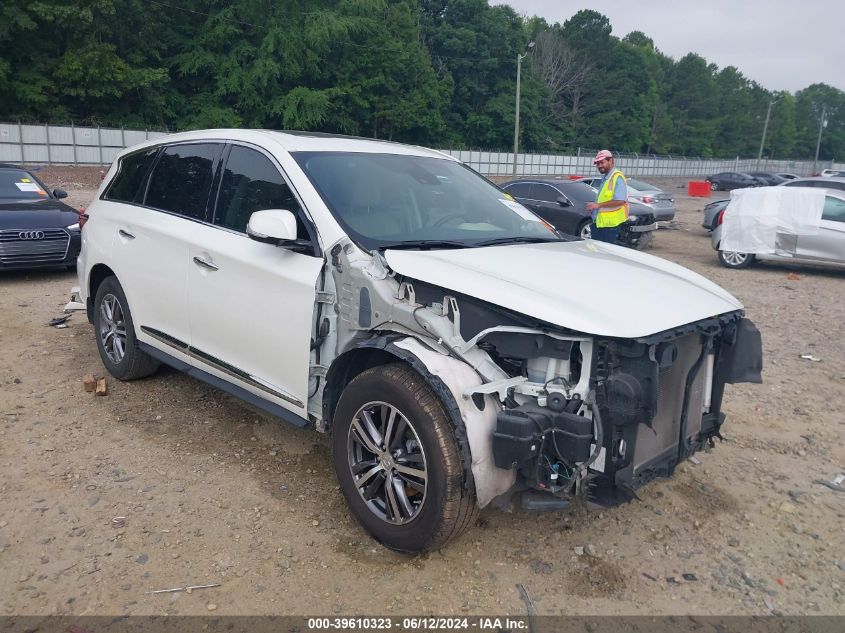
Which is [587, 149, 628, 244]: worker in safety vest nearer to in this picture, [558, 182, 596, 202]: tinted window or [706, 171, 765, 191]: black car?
[558, 182, 596, 202]: tinted window

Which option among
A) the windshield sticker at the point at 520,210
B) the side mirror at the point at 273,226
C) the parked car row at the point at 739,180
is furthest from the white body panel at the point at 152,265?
the parked car row at the point at 739,180

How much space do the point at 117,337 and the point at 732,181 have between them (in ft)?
159

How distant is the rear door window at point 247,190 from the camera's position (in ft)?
12.1

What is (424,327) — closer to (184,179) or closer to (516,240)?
(516,240)

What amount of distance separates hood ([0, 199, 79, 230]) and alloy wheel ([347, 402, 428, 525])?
7.34 meters

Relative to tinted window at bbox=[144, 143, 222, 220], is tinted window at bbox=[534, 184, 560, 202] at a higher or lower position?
lower

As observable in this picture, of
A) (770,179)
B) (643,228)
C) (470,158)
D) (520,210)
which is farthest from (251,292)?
(770,179)

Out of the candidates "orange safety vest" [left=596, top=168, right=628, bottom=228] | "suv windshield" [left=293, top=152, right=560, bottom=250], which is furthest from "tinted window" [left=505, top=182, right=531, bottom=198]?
"suv windshield" [left=293, top=152, right=560, bottom=250]

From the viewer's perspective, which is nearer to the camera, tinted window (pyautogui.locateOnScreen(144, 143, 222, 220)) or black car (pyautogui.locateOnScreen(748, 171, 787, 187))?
tinted window (pyautogui.locateOnScreen(144, 143, 222, 220))

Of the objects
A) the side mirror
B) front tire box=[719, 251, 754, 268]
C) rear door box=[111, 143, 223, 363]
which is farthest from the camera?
front tire box=[719, 251, 754, 268]

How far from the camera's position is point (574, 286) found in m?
2.96

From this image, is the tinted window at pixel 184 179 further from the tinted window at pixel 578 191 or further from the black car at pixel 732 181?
the black car at pixel 732 181

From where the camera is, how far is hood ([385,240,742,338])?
2.70 m

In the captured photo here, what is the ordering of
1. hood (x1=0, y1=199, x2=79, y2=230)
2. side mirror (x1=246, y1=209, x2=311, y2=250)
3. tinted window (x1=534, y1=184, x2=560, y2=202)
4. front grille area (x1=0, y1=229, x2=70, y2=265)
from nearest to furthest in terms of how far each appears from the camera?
1. side mirror (x1=246, y1=209, x2=311, y2=250)
2. front grille area (x1=0, y1=229, x2=70, y2=265)
3. hood (x1=0, y1=199, x2=79, y2=230)
4. tinted window (x1=534, y1=184, x2=560, y2=202)
